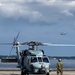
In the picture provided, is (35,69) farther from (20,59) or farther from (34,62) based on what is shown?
(20,59)

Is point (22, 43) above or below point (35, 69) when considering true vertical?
above

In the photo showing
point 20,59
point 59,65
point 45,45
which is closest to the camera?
point 59,65

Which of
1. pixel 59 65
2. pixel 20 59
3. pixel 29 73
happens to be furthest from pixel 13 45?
pixel 59 65

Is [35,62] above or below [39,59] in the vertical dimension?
below

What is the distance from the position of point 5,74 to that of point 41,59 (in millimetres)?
4519

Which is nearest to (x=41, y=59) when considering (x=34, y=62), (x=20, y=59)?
(x=34, y=62)

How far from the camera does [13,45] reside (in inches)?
1435

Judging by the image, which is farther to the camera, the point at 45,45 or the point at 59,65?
the point at 45,45

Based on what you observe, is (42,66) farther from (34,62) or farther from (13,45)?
(13,45)

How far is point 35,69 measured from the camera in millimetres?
32250

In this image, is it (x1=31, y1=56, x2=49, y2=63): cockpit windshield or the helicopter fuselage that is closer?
the helicopter fuselage

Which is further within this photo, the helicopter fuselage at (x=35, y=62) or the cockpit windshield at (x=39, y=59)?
the cockpit windshield at (x=39, y=59)

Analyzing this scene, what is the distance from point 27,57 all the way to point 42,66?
2197mm

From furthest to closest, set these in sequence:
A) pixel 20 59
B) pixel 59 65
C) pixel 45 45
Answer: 1. pixel 20 59
2. pixel 45 45
3. pixel 59 65
